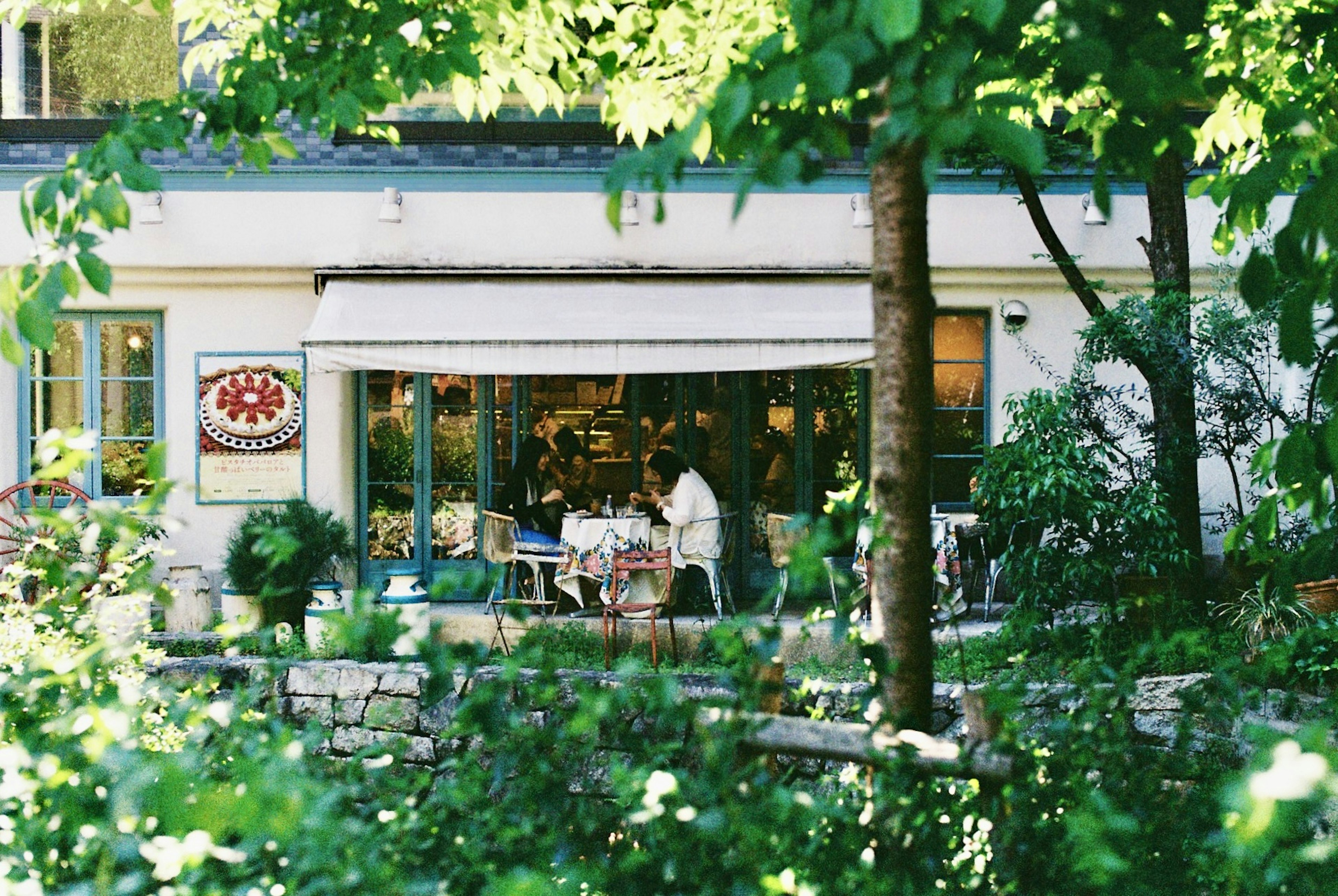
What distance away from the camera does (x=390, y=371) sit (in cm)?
1025

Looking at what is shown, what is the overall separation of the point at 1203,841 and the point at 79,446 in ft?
7.12

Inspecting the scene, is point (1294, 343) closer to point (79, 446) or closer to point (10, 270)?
point (79, 446)

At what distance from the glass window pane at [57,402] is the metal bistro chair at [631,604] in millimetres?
5385

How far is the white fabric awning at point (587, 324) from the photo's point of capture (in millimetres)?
8602

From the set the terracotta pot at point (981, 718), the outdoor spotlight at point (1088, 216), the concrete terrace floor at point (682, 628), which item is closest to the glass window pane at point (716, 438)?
the concrete terrace floor at point (682, 628)

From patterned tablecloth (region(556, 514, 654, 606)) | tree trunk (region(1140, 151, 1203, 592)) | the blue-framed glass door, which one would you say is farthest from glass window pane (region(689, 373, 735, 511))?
tree trunk (region(1140, 151, 1203, 592))

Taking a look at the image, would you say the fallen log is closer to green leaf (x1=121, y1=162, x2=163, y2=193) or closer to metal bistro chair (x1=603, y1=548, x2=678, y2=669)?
green leaf (x1=121, y1=162, x2=163, y2=193)

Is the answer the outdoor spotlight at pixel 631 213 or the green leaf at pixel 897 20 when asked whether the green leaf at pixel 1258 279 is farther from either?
the outdoor spotlight at pixel 631 213

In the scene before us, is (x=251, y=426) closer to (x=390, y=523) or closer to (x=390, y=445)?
(x=390, y=445)

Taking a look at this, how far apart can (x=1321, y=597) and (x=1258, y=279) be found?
536cm

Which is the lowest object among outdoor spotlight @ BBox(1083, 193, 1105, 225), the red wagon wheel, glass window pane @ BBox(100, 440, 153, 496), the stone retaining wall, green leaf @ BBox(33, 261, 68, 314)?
the stone retaining wall

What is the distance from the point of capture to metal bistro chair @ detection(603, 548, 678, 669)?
7730mm

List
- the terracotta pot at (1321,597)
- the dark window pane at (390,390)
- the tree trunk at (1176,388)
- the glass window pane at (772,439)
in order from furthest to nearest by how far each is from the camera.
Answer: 1. the glass window pane at (772,439)
2. the dark window pane at (390,390)
3. the tree trunk at (1176,388)
4. the terracotta pot at (1321,597)

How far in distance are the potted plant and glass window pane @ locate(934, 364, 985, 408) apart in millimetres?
5334
